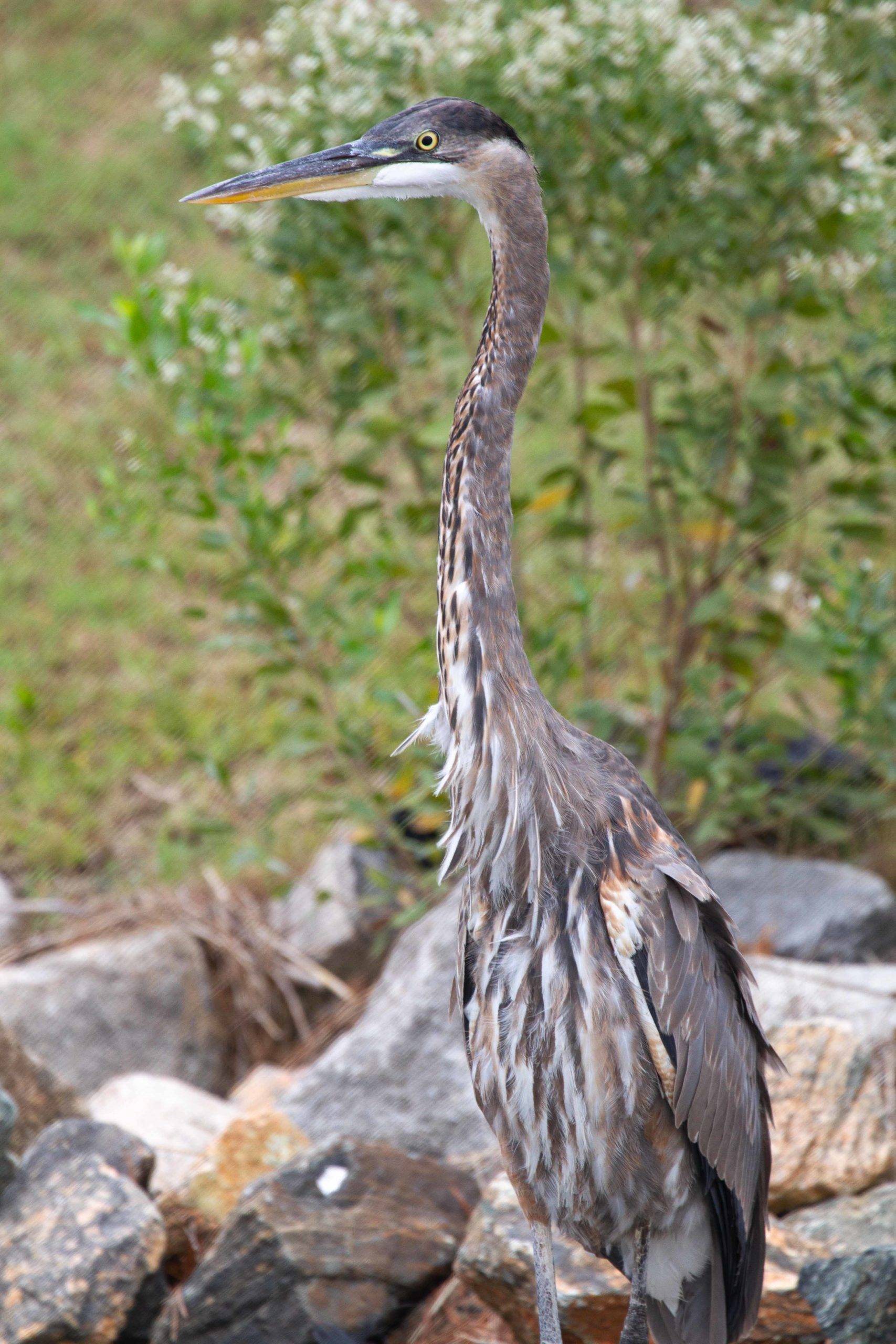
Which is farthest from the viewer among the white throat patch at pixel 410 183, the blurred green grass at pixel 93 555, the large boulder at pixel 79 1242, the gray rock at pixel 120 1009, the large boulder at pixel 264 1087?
the blurred green grass at pixel 93 555

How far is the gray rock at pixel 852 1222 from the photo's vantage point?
250 cm

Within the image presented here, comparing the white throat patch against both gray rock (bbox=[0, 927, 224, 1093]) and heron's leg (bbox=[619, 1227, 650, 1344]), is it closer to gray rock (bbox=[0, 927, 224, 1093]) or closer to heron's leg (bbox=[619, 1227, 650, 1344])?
heron's leg (bbox=[619, 1227, 650, 1344])

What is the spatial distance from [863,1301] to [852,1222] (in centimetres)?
22

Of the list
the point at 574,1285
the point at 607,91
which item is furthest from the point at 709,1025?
the point at 607,91

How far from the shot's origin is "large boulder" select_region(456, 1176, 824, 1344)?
2.49 metres

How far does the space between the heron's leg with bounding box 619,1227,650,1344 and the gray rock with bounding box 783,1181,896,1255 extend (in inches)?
16.1

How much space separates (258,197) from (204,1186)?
198 cm

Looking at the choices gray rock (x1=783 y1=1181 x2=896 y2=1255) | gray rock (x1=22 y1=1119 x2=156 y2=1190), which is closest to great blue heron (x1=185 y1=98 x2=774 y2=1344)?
gray rock (x1=783 y1=1181 x2=896 y2=1255)

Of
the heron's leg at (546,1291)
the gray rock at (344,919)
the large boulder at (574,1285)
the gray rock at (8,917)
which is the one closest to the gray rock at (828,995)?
the large boulder at (574,1285)

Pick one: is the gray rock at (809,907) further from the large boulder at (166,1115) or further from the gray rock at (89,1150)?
the gray rock at (89,1150)

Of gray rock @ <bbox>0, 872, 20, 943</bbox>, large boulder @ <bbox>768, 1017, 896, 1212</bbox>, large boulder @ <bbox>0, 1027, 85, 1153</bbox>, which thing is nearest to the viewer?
large boulder @ <bbox>768, 1017, 896, 1212</bbox>

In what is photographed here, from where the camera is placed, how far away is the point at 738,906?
12.7 ft

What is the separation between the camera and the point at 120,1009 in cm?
408

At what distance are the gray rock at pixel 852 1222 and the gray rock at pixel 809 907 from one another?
101 cm
